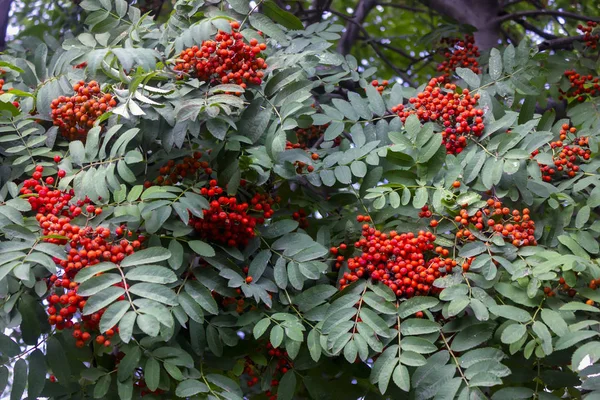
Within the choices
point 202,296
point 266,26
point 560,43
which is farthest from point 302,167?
point 560,43

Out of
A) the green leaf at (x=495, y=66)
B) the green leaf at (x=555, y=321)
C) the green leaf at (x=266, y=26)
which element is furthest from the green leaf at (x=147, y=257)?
the green leaf at (x=495, y=66)

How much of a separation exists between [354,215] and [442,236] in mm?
396

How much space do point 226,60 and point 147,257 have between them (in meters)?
0.70

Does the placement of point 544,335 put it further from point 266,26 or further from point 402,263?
point 266,26

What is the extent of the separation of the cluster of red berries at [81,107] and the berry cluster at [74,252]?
1.10ft

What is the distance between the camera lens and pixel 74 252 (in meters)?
2.19

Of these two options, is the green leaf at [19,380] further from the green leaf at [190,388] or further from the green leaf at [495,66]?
the green leaf at [495,66]

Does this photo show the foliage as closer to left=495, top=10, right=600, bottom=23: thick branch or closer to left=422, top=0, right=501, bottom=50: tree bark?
left=495, top=10, right=600, bottom=23: thick branch

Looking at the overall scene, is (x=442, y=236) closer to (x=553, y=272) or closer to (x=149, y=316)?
(x=553, y=272)

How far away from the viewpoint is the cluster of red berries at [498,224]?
240cm

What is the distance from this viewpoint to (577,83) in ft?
11.0

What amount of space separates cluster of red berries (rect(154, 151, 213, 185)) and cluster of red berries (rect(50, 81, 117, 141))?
10.9 inches

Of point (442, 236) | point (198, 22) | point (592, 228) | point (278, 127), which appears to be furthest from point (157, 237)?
point (592, 228)

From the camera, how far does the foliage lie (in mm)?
2230
